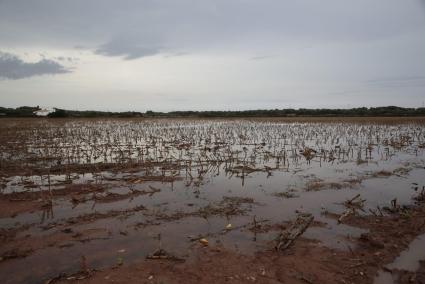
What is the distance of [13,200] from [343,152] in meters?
12.4

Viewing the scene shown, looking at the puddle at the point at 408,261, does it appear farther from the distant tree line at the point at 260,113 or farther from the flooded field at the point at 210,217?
the distant tree line at the point at 260,113

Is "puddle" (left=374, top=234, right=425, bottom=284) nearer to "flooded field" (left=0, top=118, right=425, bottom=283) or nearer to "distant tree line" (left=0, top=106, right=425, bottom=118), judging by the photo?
"flooded field" (left=0, top=118, right=425, bottom=283)

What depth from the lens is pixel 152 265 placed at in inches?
194

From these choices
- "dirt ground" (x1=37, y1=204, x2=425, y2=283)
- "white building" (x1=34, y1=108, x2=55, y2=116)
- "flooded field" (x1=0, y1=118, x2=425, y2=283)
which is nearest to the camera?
"dirt ground" (x1=37, y1=204, x2=425, y2=283)

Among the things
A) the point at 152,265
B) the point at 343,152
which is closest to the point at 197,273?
the point at 152,265

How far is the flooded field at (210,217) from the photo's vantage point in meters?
4.99

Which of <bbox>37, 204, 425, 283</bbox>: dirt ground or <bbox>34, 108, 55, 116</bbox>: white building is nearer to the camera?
<bbox>37, 204, 425, 283</bbox>: dirt ground

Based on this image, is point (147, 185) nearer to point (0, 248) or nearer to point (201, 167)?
point (201, 167)

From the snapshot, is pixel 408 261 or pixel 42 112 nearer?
pixel 408 261

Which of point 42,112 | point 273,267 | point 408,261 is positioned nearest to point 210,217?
point 273,267

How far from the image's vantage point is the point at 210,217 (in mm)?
6926

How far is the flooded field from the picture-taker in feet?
16.4

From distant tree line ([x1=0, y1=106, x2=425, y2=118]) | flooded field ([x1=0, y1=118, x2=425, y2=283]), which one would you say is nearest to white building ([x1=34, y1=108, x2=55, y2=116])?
distant tree line ([x1=0, y1=106, x2=425, y2=118])

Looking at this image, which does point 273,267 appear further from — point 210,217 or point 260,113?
point 260,113
